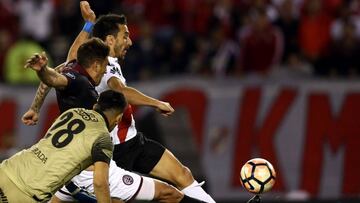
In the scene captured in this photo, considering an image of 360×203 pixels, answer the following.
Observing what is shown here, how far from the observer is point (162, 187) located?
33.5 ft

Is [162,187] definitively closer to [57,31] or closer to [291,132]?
[291,132]

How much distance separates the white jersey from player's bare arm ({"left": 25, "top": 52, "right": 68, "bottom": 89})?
0.77 meters

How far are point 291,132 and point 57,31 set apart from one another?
4035 mm

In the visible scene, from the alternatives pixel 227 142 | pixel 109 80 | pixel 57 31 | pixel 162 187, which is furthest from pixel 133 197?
pixel 57 31

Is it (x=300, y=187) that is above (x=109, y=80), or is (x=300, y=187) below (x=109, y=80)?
below

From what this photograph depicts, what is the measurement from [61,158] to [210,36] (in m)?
8.47

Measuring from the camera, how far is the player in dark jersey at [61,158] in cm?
889

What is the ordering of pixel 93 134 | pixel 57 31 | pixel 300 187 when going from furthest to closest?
pixel 57 31 < pixel 300 187 < pixel 93 134

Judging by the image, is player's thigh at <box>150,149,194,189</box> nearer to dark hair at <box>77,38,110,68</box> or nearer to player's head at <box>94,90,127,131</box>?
dark hair at <box>77,38,110,68</box>

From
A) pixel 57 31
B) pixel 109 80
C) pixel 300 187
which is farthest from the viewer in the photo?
pixel 57 31

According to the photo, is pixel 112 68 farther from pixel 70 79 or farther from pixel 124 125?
pixel 70 79

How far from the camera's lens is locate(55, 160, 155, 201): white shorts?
10.1 meters

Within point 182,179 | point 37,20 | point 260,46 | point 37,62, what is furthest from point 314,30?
point 37,62

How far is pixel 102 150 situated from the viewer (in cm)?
889
